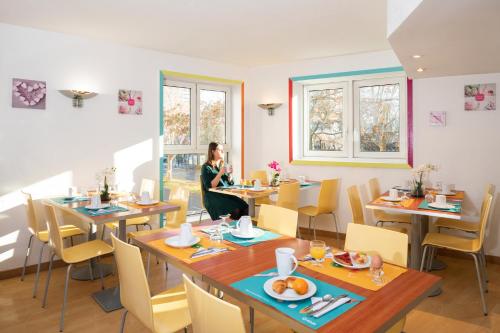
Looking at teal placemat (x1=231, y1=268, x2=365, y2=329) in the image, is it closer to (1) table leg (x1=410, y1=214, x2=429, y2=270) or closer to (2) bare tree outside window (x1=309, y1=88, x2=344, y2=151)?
(1) table leg (x1=410, y1=214, x2=429, y2=270)

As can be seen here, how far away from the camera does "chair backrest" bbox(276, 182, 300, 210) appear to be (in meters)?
4.20

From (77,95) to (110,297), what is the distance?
2157 millimetres

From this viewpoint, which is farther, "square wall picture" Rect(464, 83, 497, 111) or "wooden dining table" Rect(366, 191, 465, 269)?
"square wall picture" Rect(464, 83, 497, 111)

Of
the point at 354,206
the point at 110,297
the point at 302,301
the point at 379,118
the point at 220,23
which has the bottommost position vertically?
the point at 110,297

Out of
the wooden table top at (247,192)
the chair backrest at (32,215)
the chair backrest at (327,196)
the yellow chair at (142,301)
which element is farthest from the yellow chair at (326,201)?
the chair backrest at (32,215)

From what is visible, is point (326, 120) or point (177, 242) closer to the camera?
point (177, 242)

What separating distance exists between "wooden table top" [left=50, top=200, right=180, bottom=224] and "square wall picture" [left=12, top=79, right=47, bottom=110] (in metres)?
1.04

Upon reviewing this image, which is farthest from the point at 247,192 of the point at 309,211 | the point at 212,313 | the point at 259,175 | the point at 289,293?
the point at 212,313

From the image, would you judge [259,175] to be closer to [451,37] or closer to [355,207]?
[355,207]

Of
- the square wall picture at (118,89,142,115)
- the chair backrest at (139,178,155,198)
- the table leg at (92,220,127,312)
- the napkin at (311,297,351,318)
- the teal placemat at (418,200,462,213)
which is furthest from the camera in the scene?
the square wall picture at (118,89,142,115)

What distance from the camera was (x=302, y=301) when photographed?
4.61 feet

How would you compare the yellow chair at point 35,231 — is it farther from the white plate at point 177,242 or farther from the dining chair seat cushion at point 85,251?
Answer: the white plate at point 177,242

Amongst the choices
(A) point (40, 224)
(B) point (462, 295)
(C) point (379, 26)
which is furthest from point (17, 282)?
Result: (C) point (379, 26)

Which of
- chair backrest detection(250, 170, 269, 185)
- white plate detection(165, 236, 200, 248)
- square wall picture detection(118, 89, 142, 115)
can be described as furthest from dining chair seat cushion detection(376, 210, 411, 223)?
square wall picture detection(118, 89, 142, 115)
